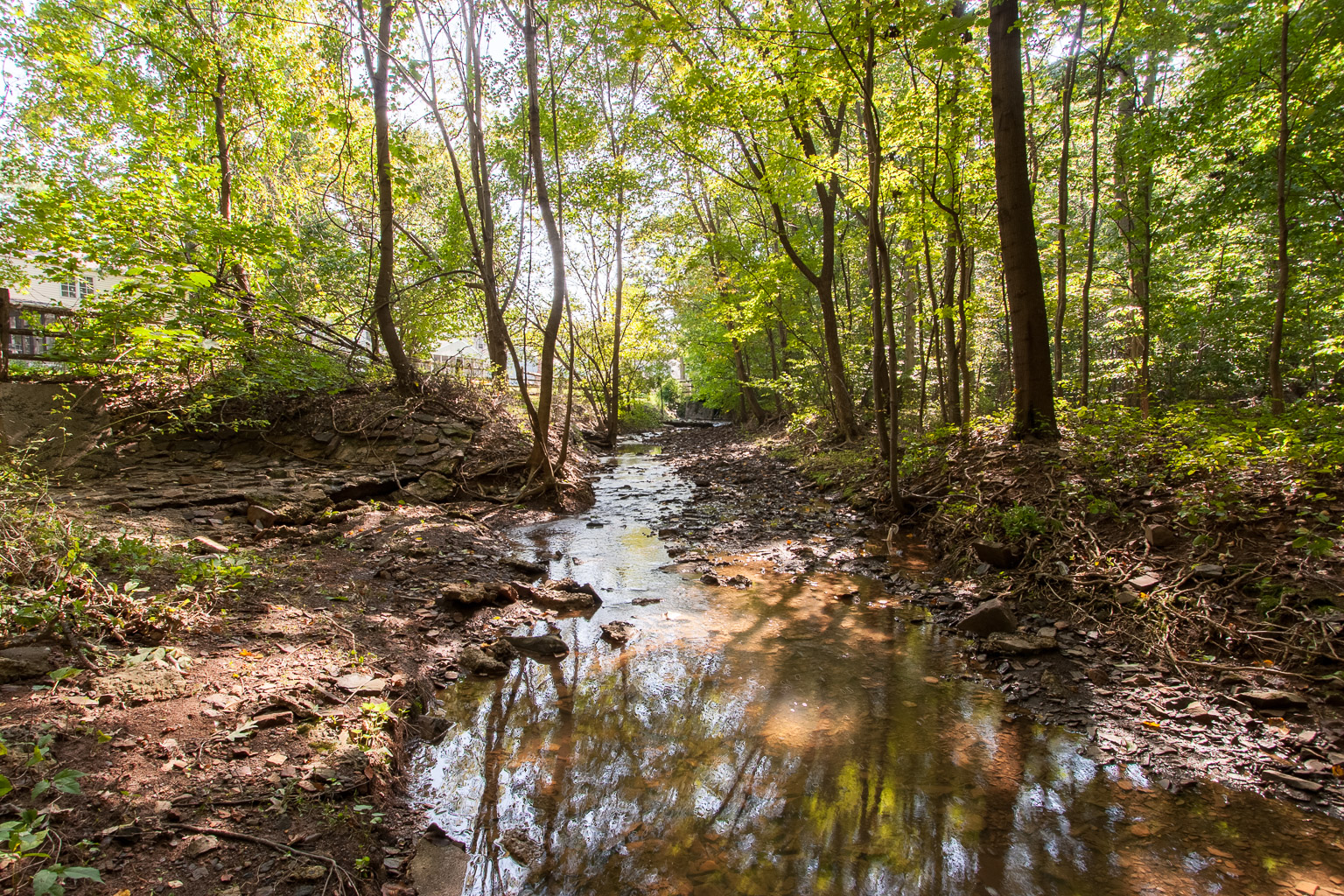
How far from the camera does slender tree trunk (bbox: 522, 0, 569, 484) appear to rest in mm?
9570

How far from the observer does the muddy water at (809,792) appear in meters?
2.65

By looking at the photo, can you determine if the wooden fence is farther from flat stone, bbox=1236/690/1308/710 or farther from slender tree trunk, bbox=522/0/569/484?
flat stone, bbox=1236/690/1308/710

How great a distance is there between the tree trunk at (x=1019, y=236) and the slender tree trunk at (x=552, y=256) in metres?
6.91

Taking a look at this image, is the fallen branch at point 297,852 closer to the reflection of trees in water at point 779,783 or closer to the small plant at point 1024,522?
the reflection of trees in water at point 779,783

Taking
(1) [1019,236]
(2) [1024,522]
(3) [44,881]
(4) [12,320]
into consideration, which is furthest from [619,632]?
(4) [12,320]

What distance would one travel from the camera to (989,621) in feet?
16.7

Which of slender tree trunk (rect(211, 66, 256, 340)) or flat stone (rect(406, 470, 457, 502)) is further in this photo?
slender tree trunk (rect(211, 66, 256, 340))

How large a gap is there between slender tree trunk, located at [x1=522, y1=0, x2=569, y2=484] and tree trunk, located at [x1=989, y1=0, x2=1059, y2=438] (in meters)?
6.91

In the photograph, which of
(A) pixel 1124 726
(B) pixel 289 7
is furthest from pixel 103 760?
(B) pixel 289 7

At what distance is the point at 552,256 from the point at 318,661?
8010 millimetres

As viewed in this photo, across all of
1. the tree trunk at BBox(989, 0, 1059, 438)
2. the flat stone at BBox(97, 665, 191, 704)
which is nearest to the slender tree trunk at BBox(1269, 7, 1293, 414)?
the tree trunk at BBox(989, 0, 1059, 438)

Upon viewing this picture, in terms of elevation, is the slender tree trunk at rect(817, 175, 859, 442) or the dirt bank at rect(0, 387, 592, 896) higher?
the slender tree trunk at rect(817, 175, 859, 442)

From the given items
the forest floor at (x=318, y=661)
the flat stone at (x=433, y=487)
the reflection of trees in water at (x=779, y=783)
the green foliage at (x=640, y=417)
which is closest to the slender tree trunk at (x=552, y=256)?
the flat stone at (x=433, y=487)

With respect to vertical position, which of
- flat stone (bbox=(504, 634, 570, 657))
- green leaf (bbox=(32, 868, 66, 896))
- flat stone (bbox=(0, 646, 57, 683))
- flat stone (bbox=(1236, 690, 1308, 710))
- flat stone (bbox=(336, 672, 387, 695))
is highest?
flat stone (bbox=(0, 646, 57, 683))
